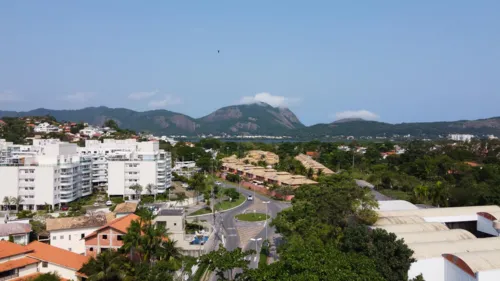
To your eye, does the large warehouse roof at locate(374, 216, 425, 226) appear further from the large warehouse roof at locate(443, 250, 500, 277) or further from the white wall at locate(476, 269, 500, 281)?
the white wall at locate(476, 269, 500, 281)

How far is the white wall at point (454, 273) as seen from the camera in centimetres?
2115

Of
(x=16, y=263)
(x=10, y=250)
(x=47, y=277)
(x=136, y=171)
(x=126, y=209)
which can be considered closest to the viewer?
(x=47, y=277)

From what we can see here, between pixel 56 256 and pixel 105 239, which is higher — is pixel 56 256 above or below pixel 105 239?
below

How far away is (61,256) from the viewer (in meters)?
24.0

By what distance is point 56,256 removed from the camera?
23781 mm

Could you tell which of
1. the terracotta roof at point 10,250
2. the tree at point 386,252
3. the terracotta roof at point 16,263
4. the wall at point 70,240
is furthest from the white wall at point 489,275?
the wall at point 70,240

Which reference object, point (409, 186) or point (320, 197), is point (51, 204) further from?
point (409, 186)

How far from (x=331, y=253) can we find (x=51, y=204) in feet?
130

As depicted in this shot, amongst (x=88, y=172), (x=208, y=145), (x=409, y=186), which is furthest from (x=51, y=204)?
(x=208, y=145)

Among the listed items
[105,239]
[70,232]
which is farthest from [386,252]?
[70,232]

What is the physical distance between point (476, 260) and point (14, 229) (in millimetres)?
28498

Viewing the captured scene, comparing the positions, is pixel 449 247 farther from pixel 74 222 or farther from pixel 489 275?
pixel 74 222

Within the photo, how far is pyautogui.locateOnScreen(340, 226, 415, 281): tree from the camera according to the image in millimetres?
20031

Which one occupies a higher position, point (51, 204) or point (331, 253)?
point (331, 253)
